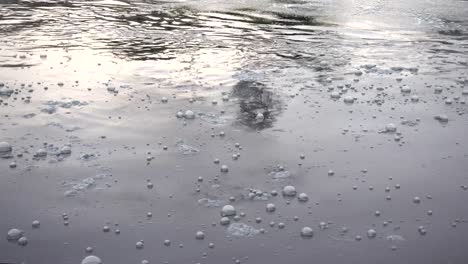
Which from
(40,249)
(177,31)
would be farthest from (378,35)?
(40,249)

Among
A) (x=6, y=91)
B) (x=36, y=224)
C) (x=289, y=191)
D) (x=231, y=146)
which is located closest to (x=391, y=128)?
(x=231, y=146)

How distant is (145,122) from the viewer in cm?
608

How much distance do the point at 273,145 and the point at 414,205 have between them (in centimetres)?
176

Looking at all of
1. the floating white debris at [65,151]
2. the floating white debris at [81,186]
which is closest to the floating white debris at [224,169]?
the floating white debris at [81,186]

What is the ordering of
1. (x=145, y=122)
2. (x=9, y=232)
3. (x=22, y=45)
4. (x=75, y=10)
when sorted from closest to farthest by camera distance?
1. (x=9, y=232)
2. (x=145, y=122)
3. (x=22, y=45)
4. (x=75, y=10)

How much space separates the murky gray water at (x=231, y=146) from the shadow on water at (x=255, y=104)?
42mm

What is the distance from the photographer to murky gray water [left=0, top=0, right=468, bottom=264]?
3.81 meters

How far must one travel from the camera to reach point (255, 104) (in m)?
6.87

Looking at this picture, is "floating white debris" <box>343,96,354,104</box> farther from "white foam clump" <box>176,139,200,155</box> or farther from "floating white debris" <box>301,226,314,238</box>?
"floating white debris" <box>301,226,314,238</box>

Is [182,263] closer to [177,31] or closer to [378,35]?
[177,31]

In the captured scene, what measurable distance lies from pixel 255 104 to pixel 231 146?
1.54m

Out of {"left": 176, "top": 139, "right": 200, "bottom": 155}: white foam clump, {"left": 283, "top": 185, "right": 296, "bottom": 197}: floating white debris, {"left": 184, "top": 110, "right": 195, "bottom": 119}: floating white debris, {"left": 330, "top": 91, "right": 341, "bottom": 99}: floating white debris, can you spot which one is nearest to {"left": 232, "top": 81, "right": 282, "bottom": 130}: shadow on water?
{"left": 184, "top": 110, "right": 195, "bottom": 119}: floating white debris

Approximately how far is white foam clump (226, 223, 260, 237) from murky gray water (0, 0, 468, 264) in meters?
0.02

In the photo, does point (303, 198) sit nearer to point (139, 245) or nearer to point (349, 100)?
point (139, 245)
